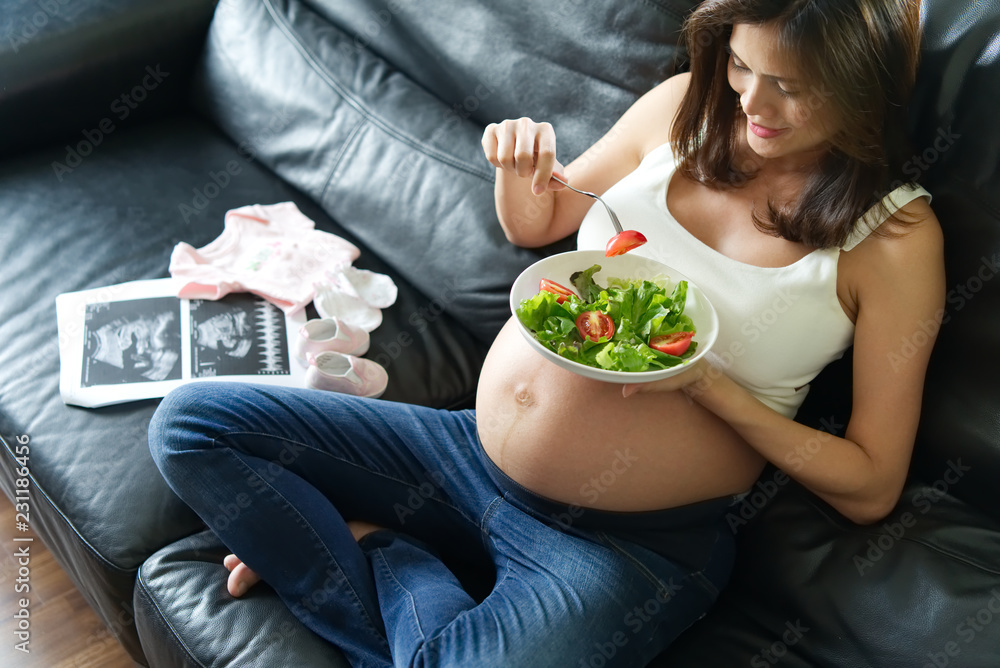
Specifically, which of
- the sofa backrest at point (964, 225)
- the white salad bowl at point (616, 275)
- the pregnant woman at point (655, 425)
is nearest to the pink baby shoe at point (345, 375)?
the pregnant woman at point (655, 425)

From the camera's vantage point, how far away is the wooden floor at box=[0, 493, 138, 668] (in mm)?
1597

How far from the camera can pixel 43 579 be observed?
1728 millimetres

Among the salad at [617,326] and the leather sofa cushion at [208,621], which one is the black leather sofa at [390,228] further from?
the salad at [617,326]

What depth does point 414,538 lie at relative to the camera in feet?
4.46

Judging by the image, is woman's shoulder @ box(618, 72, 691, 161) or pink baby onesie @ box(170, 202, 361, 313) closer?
woman's shoulder @ box(618, 72, 691, 161)

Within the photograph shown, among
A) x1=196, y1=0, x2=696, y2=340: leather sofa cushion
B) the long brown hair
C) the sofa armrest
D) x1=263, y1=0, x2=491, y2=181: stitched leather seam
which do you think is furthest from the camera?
the sofa armrest

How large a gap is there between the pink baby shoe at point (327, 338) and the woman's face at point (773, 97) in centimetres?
85

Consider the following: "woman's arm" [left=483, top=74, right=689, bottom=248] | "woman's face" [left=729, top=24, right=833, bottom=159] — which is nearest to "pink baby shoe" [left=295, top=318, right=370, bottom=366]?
"woman's arm" [left=483, top=74, right=689, bottom=248]

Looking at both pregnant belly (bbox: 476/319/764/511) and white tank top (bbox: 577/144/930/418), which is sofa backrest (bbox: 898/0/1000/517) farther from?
pregnant belly (bbox: 476/319/764/511)

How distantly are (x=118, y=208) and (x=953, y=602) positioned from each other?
182cm

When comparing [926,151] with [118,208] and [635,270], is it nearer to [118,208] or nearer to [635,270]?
[635,270]

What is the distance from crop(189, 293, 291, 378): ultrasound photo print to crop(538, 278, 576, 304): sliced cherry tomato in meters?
0.65

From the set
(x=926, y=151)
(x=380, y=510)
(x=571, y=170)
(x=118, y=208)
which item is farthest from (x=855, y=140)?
(x=118, y=208)

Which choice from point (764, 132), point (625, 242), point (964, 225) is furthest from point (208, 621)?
point (964, 225)
